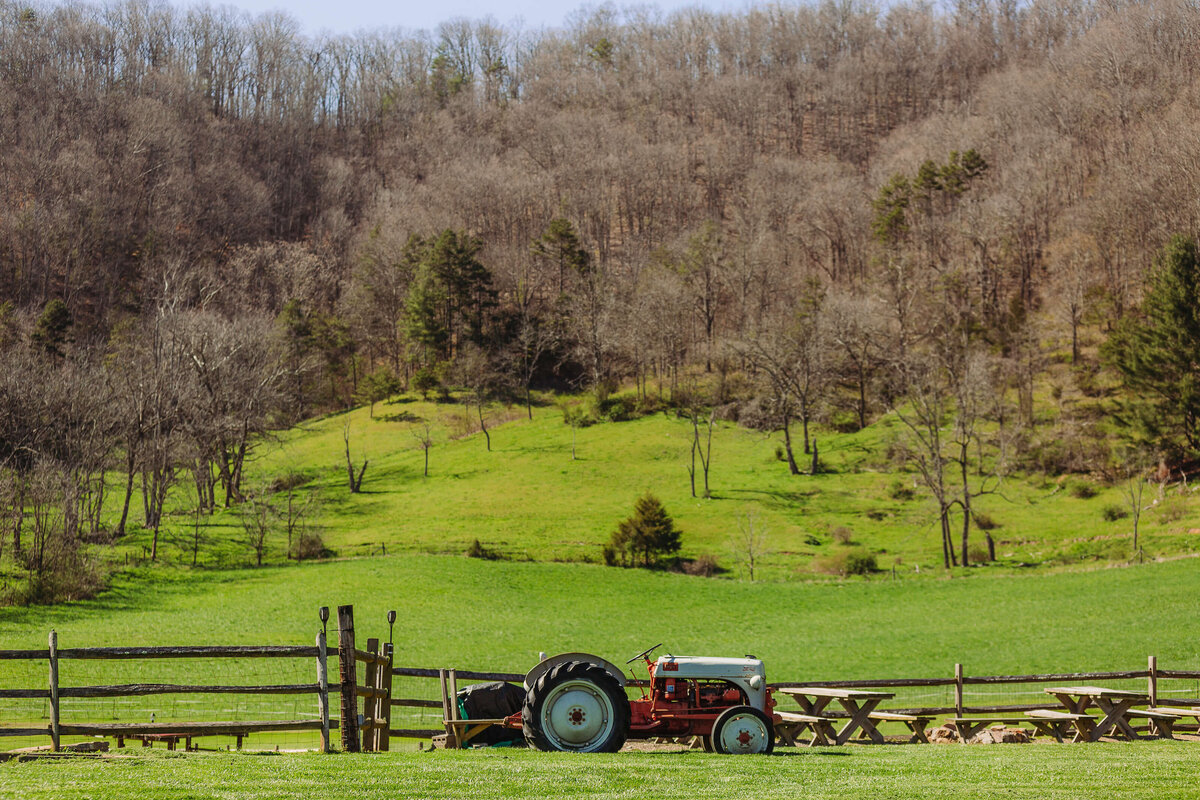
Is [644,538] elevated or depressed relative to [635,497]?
depressed

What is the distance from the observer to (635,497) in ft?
202

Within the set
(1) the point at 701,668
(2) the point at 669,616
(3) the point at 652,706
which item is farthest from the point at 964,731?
(2) the point at 669,616

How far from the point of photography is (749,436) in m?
72.8

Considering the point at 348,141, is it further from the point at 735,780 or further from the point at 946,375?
the point at 735,780

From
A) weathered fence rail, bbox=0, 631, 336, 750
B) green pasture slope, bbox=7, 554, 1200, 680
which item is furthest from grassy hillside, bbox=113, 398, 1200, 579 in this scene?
weathered fence rail, bbox=0, 631, 336, 750

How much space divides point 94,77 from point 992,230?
11138 cm

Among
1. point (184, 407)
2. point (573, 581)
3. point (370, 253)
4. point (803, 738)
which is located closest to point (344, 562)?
point (573, 581)

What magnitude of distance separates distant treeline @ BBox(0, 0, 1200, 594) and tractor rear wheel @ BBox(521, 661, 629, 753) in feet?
115

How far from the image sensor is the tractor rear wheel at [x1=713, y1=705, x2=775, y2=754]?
458 inches

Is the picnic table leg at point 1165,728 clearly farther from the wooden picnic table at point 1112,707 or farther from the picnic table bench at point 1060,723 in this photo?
the picnic table bench at point 1060,723

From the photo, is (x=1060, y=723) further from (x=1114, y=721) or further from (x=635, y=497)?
(x=635, y=497)

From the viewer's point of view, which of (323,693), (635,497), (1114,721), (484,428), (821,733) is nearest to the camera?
(323,693)

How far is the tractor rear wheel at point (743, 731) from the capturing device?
458 inches

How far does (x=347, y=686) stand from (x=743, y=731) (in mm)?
4736
